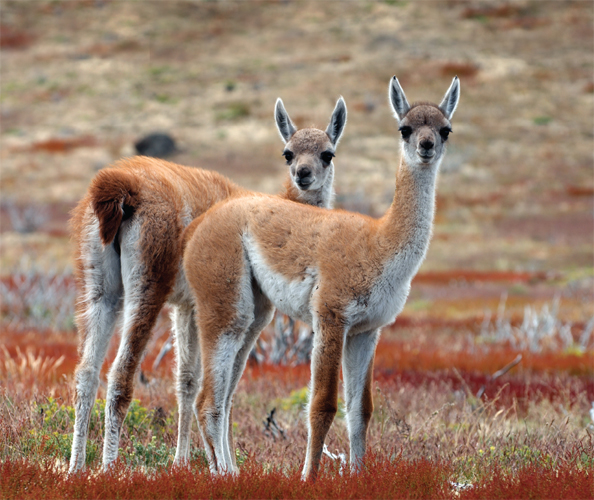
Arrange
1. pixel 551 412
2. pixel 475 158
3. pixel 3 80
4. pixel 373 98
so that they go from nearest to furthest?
pixel 551 412 < pixel 475 158 < pixel 373 98 < pixel 3 80

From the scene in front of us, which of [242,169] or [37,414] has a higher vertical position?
[37,414]

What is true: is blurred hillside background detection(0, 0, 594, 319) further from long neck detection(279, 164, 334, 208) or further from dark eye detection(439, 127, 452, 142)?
dark eye detection(439, 127, 452, 142)

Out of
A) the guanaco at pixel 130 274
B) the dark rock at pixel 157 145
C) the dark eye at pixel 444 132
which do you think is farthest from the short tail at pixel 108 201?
the dark rock at pixel 157 145

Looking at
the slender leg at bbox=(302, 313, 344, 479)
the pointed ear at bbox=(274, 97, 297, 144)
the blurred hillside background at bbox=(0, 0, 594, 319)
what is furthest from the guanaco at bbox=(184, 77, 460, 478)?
the blurred hillside background at bbox=(0, 0, 594, 319)

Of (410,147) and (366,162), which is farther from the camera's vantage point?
(366,162)

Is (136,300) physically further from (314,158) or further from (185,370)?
(314,158)

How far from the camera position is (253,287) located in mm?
4699

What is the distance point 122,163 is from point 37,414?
203 centimetres

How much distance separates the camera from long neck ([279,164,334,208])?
562cm

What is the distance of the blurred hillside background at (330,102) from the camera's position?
31.4m

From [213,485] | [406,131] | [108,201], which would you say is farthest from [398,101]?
[213,485]

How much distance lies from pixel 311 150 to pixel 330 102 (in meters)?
44.5

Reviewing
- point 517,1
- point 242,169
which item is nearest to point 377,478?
point 242,169

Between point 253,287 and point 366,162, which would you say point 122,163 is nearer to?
point 253,287
